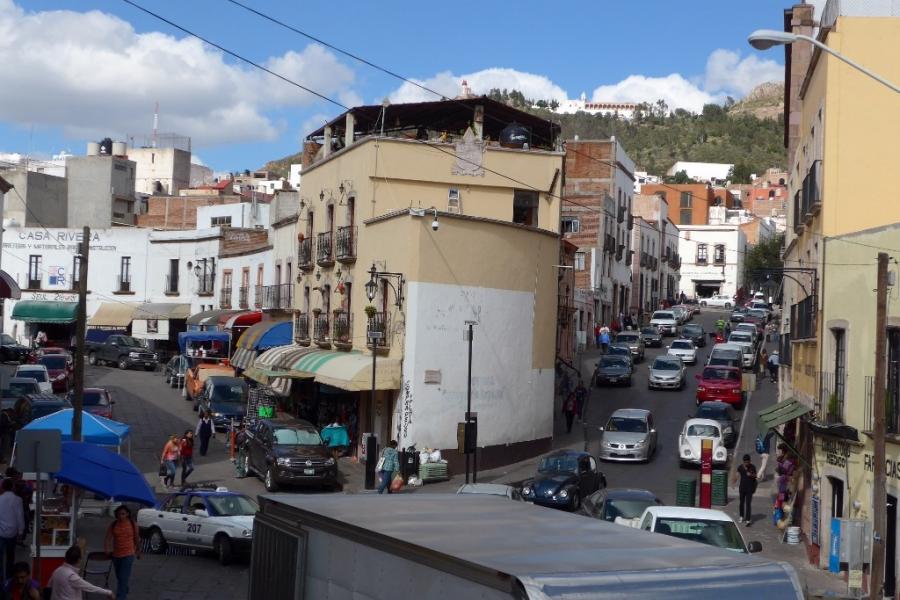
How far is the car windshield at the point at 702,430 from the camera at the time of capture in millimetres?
36625

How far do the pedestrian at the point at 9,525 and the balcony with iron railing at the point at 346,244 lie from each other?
24.1 metres

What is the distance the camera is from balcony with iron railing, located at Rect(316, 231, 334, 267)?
141ft

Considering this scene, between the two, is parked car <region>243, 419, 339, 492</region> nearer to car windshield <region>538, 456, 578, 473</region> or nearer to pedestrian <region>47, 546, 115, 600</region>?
car windshield <region>538, 456, 578, 473</region>

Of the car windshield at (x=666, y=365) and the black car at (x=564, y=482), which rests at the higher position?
the car windshield at (x=666, y=365)

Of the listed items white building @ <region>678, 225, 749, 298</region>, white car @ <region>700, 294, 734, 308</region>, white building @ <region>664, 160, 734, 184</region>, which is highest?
white building @ <region>664, 160, 734, 184</region>

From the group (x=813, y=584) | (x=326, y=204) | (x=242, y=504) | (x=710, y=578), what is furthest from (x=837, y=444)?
(x=326, y=204)

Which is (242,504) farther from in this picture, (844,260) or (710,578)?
(710,578)

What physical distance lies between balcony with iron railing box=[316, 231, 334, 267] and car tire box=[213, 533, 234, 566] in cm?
2189

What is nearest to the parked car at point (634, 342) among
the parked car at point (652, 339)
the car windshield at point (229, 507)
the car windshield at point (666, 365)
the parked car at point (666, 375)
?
the parked car at point (652, 339)

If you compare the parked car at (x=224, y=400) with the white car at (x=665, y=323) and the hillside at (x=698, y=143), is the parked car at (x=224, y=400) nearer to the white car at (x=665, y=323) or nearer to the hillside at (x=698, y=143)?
the white car at (x=665, y=323)

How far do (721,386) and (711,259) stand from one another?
2483 inches

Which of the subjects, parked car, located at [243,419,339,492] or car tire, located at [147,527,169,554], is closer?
car tire, located at [147,527,169,554]

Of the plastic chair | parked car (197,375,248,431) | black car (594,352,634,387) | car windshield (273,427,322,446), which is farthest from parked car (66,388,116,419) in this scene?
black car (594,352,634,387)

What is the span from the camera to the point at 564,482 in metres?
29.0
